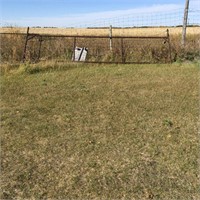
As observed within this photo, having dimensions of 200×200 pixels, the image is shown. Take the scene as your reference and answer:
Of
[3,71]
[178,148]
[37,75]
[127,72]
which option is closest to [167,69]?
[127,72]

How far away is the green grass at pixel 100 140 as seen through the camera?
399 cm

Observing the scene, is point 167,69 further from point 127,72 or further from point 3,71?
point 3,71

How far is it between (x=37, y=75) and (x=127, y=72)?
2676 millimetres

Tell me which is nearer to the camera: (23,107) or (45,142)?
(45,142)

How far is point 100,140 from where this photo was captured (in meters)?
5.34

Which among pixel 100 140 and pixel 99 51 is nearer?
pixel 100 140

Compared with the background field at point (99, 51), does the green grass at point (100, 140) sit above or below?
below

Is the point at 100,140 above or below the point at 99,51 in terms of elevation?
below

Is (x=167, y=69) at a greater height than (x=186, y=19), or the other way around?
(x=186, y=19)

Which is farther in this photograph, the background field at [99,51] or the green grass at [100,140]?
the background field at [99,51]

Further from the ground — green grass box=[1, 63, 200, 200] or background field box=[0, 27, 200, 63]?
background field box=[0, 27, 200, 63]

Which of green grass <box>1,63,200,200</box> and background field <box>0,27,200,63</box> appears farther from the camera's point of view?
background field <box>0,27,200,63</box>

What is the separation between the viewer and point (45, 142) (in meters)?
5.22

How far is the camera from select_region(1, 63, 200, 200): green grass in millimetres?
3988
